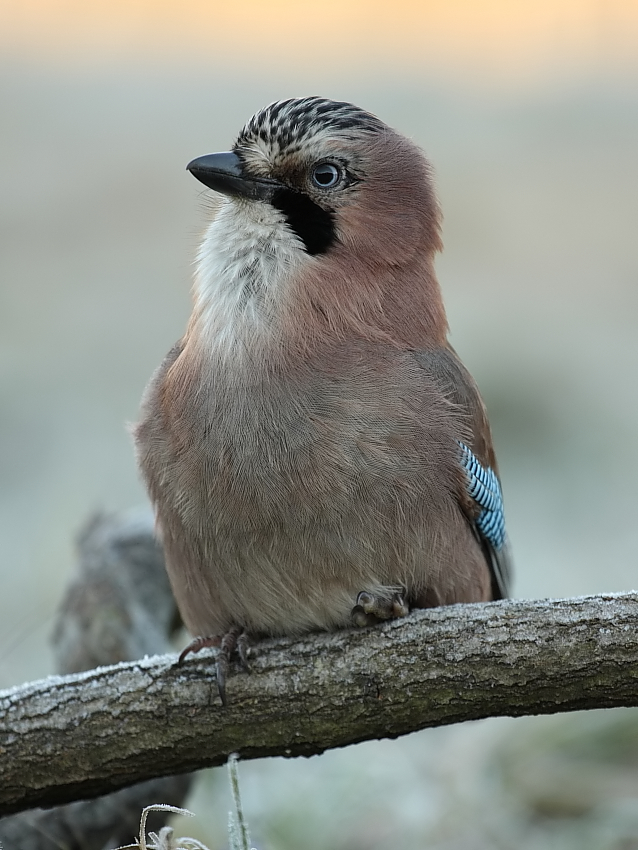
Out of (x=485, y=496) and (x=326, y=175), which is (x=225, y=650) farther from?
(x=326, y=175)

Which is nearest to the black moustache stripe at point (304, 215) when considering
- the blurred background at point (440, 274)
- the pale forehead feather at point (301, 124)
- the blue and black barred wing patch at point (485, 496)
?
the pale forehead feather at point (301, 124)

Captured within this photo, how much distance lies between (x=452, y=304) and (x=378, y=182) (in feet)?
18.3

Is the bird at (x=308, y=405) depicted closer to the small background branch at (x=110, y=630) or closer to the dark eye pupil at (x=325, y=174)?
the dark eye pupil at (x=325, y=174)

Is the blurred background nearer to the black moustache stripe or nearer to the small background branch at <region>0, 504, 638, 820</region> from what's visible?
the black moustache stripe

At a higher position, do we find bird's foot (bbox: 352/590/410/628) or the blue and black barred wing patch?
the blue and black barred wing patch

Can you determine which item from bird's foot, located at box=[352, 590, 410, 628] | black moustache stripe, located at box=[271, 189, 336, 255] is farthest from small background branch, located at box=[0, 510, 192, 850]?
black moustache stripe, located at box=[271, 189, 336, 255]

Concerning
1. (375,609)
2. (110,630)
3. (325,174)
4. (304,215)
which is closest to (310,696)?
(375,609)

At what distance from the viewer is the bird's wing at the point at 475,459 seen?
10.2 feet

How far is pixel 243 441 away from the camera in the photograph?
112 inches

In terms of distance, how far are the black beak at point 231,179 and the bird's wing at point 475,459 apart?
57cm

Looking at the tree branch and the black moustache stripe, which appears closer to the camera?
the tree branch

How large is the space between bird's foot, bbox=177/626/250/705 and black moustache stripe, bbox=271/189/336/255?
0.97 m

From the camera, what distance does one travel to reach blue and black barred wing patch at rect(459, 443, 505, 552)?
3152 mm

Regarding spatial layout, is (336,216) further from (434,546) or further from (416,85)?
(416,85)
